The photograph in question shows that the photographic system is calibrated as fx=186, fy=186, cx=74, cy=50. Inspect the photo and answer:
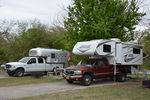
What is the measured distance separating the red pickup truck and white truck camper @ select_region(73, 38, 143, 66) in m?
0.59

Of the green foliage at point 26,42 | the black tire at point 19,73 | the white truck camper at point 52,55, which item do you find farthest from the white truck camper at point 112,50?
the green foliage at point 26,42

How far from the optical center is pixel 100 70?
1352 centimetres

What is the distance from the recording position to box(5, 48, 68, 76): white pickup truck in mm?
17078

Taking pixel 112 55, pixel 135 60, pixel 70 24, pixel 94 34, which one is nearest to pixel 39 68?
pixel 70 24

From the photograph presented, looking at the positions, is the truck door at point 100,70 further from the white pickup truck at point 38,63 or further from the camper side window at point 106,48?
the white pickup truck at point 38,63

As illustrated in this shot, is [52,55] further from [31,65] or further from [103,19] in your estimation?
[103,19]

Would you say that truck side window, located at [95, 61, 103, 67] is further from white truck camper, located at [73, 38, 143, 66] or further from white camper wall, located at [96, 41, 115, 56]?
white camper wall, located at [96, 41, 115, 56]

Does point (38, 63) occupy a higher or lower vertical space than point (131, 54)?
lower

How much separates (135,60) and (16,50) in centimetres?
1425

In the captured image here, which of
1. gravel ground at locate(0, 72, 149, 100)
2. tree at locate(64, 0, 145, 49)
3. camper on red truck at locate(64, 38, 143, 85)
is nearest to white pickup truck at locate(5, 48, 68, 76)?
tree at locate(64, 0, 145, 49)

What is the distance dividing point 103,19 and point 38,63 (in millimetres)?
7649

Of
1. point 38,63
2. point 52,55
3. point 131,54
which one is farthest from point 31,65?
point 131,54

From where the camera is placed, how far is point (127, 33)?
57.8 feet

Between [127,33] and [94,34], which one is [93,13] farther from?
[127,33]
